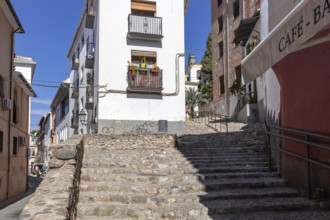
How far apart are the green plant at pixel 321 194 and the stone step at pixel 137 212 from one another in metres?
1.87

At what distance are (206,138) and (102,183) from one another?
7.77 meters

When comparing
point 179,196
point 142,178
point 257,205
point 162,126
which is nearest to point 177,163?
point 142,178

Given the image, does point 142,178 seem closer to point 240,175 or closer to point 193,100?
point 240,175

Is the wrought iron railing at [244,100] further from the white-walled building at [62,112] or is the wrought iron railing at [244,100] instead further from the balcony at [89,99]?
the white-walled building at [62,112]

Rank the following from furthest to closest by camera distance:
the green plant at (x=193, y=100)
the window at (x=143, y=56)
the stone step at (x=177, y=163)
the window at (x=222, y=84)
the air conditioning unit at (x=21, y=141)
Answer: the green plant at (x=193, y=100), the window at (x=222, y=84), the window at (x=143, y=56), the air conditioning unit at (x=21, y=141), the stone step at (x=177, y=163)

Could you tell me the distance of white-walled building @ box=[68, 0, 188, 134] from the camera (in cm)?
1975

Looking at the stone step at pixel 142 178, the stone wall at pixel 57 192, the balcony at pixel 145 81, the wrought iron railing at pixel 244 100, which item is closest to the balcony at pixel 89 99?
the balcony at pixel 145 81

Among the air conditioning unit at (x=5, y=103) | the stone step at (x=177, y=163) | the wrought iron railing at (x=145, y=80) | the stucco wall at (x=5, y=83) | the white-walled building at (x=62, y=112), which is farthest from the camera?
the white-walled building at (x=62, y=112)

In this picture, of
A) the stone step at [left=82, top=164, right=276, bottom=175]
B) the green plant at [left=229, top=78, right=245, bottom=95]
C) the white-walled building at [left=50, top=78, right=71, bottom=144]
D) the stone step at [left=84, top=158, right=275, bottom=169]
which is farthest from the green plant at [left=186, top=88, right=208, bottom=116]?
the stone step at [left=82, top=164, right=276, bottom=175]

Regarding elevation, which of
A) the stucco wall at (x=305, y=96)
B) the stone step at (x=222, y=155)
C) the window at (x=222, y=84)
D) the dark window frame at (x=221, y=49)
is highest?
the dark window frame at (x=221, y=49)

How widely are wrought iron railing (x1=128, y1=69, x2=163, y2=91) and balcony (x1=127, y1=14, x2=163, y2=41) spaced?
1.78 metres

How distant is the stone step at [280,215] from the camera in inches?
237

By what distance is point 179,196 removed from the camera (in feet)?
23.0

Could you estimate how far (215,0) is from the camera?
101 feet
